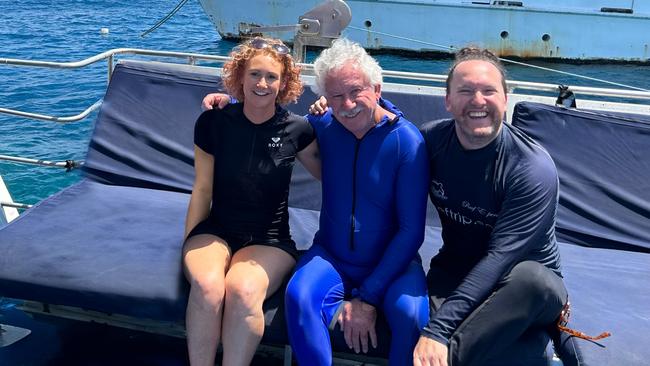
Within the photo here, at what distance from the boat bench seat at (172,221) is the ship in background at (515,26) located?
47.4 ft

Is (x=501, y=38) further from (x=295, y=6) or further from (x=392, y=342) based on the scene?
(x=392, y=342)

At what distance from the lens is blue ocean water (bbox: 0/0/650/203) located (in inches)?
321

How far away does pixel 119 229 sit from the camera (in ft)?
11.1

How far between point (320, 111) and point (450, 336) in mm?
1195

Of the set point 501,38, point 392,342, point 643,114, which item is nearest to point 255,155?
point 392,342

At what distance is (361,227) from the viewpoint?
9.15 ft

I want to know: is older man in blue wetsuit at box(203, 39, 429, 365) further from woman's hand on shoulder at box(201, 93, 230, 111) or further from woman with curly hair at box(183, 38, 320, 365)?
woman's hand on shoulder at box(201, 93, 230, 111)

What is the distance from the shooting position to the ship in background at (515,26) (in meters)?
18.4

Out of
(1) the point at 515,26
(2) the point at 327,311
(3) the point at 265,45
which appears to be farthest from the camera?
(1) the point at 515,26

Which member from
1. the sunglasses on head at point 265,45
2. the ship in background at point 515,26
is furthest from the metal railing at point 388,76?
the ship in background at point 515,26

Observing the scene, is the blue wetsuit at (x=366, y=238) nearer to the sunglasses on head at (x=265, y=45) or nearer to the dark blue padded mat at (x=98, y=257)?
the sunglasses on head at (x=265, y=45)

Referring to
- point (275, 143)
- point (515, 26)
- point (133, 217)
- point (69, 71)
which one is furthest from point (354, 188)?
point (515, 26)

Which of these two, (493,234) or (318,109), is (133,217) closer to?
(318,109)

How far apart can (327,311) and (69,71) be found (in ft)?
42.5
